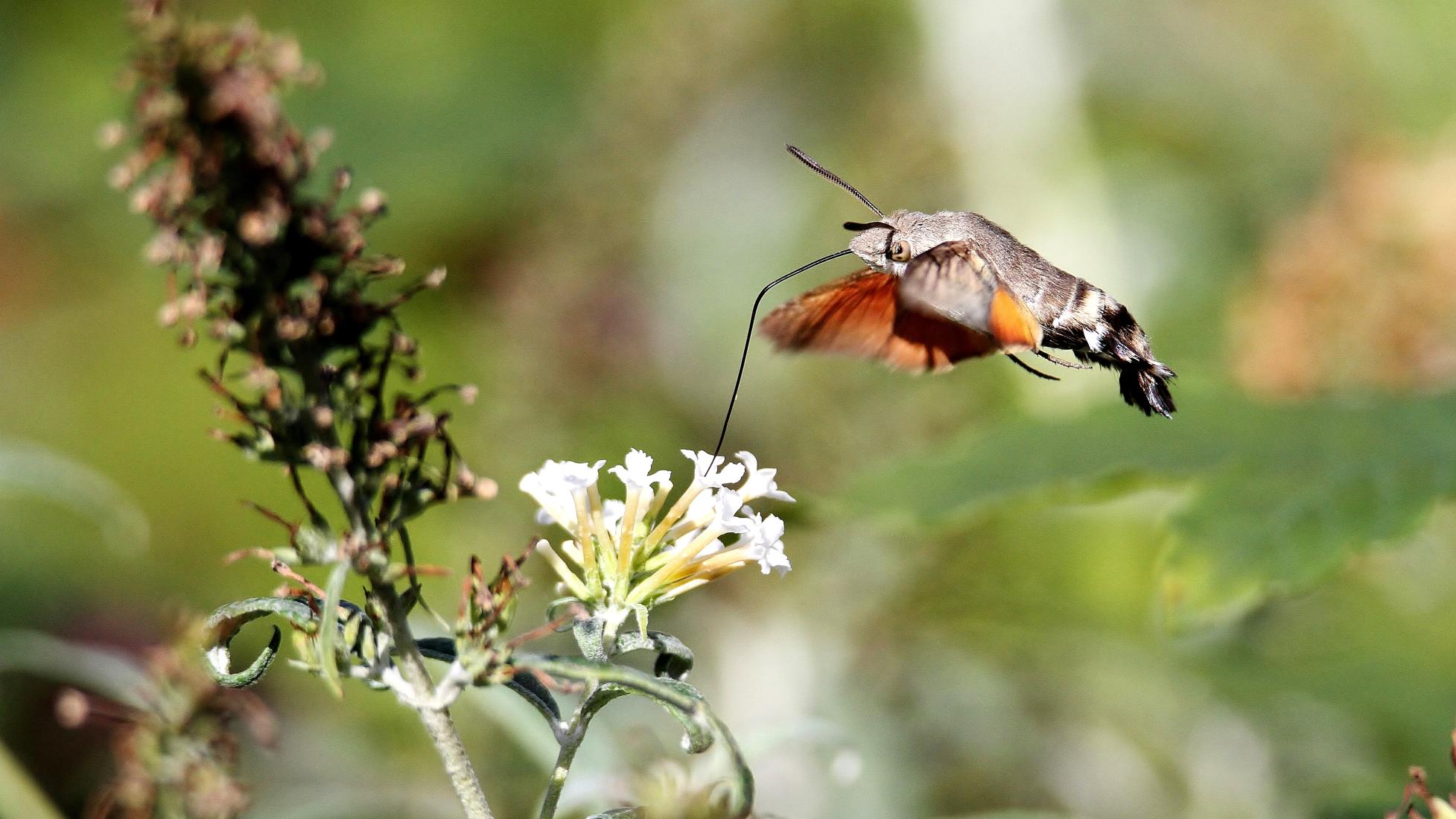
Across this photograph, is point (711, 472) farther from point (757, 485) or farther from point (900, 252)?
point (900, 252)

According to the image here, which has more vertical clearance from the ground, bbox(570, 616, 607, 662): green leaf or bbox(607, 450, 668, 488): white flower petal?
bbox(607, 450, 668, 488): white flower petal

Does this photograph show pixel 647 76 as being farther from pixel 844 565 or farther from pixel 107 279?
pixel 107 279

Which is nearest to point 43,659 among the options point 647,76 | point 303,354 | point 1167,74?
point 303,354

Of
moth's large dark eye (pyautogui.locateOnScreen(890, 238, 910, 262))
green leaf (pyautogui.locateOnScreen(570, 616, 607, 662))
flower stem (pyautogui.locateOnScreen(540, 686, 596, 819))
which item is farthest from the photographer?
moth's large dark eye (pyautogui.locateOnScreen(890, 238, 910, 262))

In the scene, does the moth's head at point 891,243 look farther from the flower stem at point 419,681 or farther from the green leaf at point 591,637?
the flower stem at point 419,681

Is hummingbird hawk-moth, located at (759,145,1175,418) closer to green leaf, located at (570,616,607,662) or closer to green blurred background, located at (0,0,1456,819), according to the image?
green blurred background, located at (0,0,1456,819)

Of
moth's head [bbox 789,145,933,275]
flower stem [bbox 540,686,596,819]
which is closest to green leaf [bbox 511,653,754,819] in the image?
flower stem [bbox 540,686,596,819]

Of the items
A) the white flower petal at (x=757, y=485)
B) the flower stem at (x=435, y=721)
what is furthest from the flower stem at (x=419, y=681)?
the white flower petal at (x=757, y=485)
